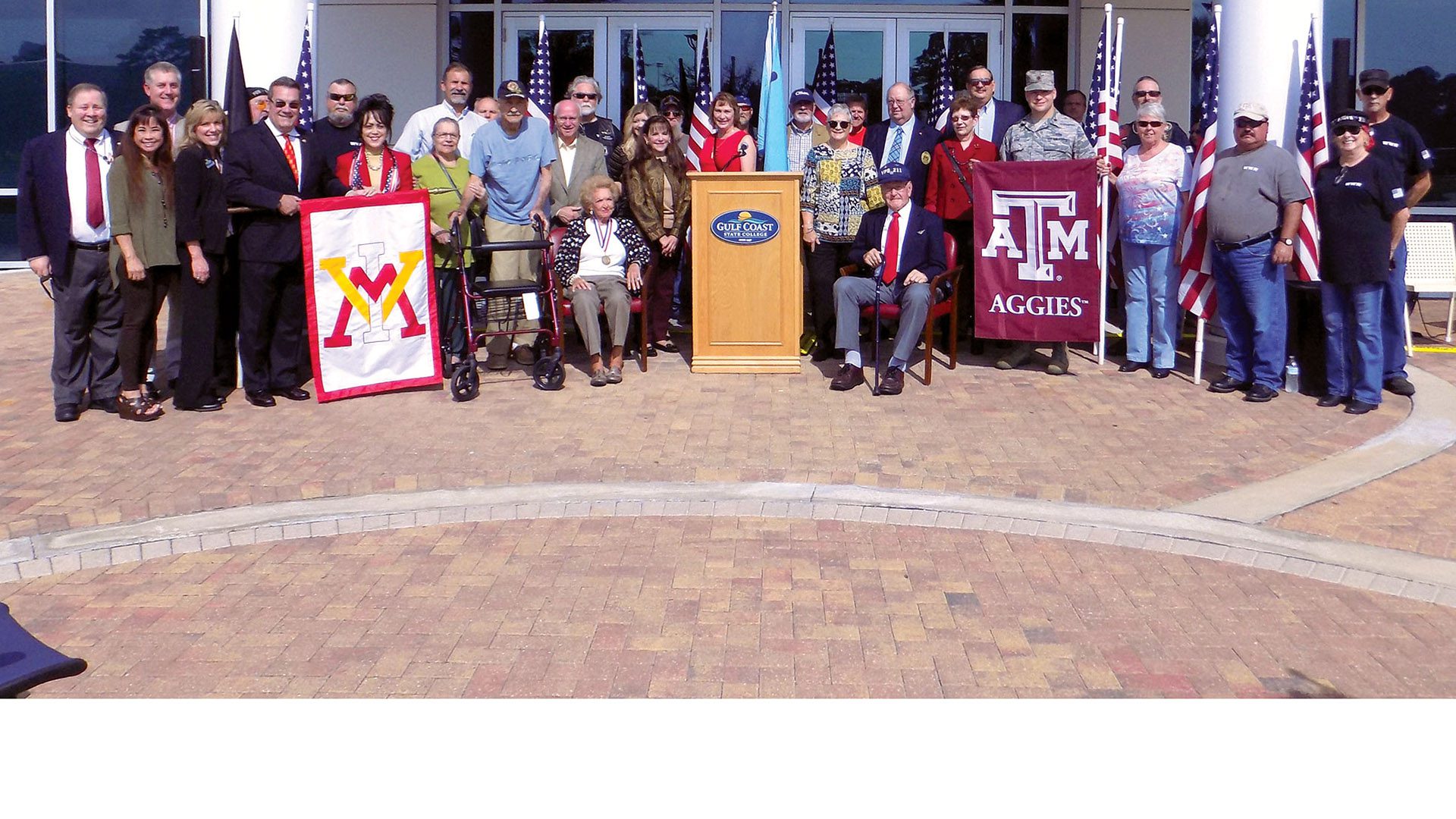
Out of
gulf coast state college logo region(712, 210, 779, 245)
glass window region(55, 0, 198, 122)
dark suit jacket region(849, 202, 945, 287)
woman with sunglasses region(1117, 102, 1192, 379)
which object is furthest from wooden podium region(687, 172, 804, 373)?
glass window region(55, 0, 198, 122)

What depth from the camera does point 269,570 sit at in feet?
20.8

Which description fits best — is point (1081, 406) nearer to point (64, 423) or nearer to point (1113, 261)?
point (1113, 261)

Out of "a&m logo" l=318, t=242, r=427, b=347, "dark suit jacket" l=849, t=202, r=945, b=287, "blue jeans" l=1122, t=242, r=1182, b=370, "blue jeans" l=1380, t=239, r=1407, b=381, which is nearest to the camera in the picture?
"a&m logo" l=318, t=242, r=427, b=347

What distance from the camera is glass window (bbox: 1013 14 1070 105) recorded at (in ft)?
55.8

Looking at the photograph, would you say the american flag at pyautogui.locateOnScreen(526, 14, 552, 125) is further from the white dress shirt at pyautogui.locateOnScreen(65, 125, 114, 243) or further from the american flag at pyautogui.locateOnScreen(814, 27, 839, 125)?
the white dress shirt at pyautogui.locateOnScreen(65, 125, 114, 243)

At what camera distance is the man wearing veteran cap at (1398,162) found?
9883mm

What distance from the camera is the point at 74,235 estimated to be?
906cm

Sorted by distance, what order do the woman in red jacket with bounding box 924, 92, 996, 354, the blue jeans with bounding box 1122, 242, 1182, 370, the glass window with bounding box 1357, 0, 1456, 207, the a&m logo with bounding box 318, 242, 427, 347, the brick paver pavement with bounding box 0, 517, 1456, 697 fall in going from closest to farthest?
1. the brick paver pavement with bounding box 0, 517, 1456, 697
2. the a&m logo with bounding box 318, 242, 427, 347
3. the blue jeans with bounding box 1122, 242, 1182, 370
4. the woman in red jacket with bounding box 924, 92, 996, 354
5. the glass window with bounding box 1357, 0, 1456, 207

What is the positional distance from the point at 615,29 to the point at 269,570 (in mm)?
11829

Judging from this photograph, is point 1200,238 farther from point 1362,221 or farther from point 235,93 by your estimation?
point 235,93

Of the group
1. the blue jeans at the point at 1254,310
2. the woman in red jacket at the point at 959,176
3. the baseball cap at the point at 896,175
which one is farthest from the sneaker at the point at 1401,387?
the baseball cap at the point at 896,175

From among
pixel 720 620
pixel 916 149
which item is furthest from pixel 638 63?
pixel 720 620

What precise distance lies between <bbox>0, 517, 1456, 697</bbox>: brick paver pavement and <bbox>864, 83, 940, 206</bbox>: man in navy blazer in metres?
4.95

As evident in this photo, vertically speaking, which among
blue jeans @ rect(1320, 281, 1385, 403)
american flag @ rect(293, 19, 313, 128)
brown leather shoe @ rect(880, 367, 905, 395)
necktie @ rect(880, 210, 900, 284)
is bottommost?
brown leather shoe @ rect(880, 367, 905, 395)
